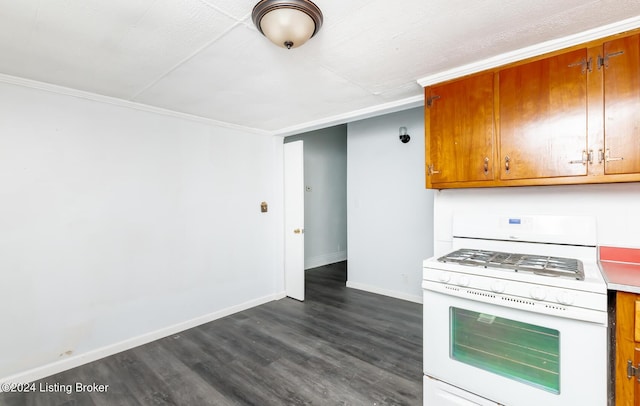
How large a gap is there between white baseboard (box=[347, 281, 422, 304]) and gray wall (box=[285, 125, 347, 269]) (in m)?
1.47

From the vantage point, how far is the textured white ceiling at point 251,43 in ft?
4.87

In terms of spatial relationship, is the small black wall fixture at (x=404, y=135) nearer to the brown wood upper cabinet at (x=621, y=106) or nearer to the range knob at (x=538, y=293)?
the brown wood upper cabinet at (x=621, y=106)

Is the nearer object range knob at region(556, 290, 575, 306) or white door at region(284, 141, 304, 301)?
range knob at region(556, 290, 575, 306)

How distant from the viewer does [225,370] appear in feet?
8.07

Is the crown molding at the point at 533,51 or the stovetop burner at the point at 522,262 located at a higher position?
the crown molding at the point at 533,51

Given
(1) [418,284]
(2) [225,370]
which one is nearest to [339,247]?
(1) [418,284]

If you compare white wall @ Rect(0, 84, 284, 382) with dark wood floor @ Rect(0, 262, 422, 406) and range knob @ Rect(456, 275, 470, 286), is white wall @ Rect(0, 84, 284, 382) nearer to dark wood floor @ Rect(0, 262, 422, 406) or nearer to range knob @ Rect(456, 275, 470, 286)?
dark wood floor @ Rect(0, 262, 422, 406)

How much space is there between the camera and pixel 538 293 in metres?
1.50

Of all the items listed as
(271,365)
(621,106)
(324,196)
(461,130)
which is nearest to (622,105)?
(621,106)

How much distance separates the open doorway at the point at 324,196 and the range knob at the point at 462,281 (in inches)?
162

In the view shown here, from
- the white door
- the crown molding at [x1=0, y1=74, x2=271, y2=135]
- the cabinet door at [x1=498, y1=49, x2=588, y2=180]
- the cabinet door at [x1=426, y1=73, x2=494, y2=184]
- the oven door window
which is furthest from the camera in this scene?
the white door

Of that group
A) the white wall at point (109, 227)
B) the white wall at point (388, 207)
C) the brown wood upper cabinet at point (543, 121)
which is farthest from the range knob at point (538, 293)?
the white wall at point (109, 227)

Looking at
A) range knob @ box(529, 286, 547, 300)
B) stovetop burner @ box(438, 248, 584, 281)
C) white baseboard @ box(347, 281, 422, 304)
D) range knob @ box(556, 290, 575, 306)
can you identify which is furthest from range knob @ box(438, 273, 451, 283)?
white baseboard @ box(347, 281, 422, 304)

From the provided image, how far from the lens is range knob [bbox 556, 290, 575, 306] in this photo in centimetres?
143
